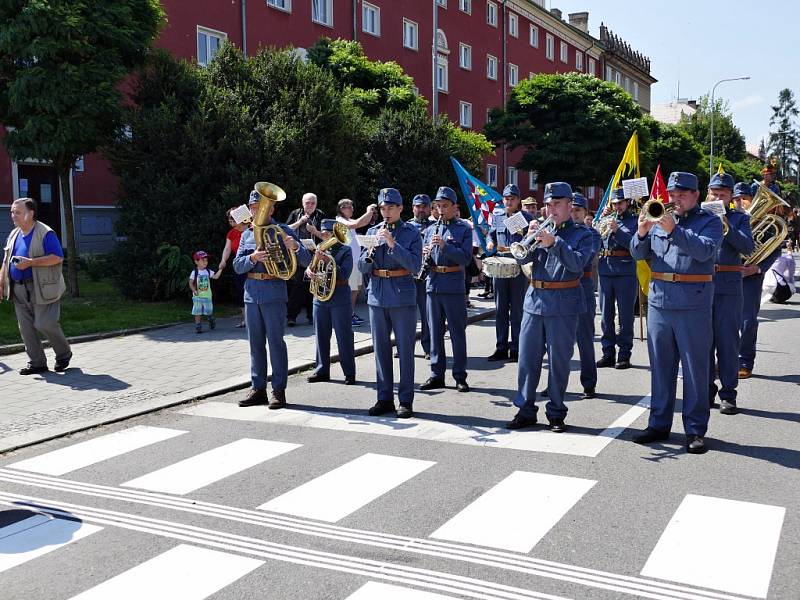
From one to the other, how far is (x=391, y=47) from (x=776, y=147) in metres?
86.9

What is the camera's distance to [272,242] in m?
8.07

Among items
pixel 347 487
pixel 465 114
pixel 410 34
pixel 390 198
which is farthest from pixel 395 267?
pixel 465 114

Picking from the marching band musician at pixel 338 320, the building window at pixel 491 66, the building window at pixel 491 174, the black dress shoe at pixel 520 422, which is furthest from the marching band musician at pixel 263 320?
the building window at pixel 491 66

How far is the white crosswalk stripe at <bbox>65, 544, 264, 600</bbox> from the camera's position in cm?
407

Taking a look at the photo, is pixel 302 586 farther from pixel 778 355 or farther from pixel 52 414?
pixel 778 355

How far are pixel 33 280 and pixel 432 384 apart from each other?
4.62m

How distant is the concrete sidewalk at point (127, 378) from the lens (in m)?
7.67

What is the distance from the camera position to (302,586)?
415cm

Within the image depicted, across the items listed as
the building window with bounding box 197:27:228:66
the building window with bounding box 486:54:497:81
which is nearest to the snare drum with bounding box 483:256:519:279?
the building window with bounding box 197:27:228:66

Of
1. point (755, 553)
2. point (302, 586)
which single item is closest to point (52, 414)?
point (302, 586)

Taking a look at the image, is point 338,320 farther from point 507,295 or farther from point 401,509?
point 401,509

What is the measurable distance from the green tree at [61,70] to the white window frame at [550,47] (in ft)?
140

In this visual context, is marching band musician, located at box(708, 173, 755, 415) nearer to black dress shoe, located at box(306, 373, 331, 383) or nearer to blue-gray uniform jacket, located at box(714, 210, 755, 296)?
blue-gray uniform jacket, located at box(714, 210, 755, 296)

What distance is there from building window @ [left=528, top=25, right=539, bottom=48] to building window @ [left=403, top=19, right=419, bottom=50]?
14082 mm
